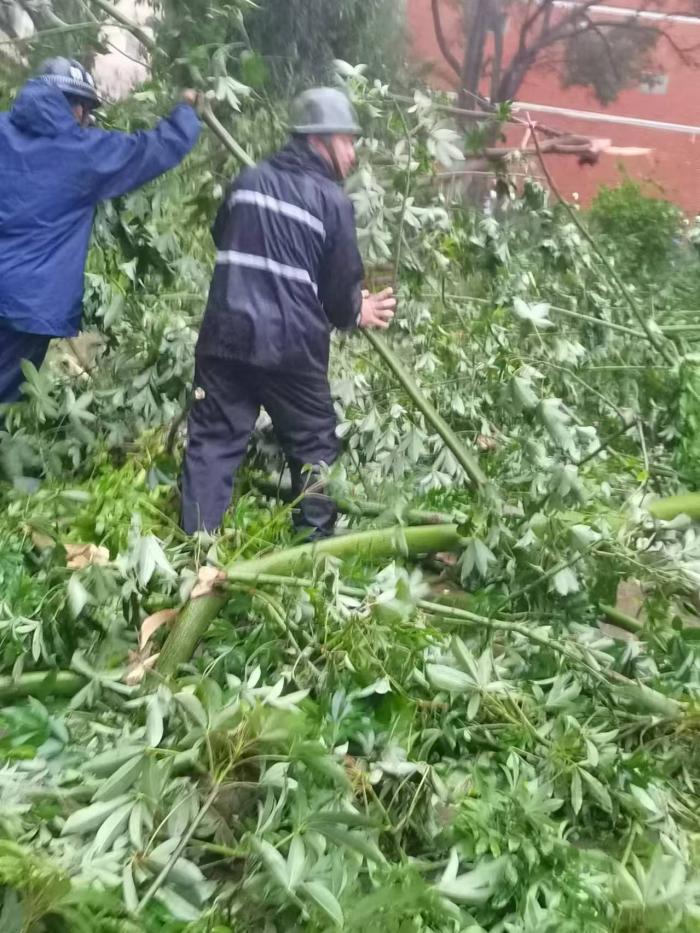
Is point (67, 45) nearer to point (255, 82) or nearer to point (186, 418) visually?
point (255, 82)

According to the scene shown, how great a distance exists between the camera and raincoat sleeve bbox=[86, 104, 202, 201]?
1354 mm

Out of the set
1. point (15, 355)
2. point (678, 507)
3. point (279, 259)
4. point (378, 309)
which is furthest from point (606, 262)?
point (15, 355)

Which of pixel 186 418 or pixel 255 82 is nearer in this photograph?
pixel 255 82

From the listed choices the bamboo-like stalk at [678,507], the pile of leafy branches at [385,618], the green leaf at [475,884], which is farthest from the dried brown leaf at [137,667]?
the bamboo-like stalk at [678,507]

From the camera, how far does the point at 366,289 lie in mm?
1521

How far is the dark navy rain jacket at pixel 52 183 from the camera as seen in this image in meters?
1.39

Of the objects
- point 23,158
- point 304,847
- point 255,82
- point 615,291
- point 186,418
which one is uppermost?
point 255,82

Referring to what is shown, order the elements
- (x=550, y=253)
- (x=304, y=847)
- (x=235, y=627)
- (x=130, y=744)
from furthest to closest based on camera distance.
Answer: (x=550, y=253)
(x=235, y=627)
(x=130, y=744)
(x=304, y=847)

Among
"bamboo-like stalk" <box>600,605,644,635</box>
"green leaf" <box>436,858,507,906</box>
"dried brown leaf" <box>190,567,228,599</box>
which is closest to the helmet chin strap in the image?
"dried brown leaf" <box>190,567,228,599</box>

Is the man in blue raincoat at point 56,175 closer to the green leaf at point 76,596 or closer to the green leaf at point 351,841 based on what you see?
the green leaf at point 76,596

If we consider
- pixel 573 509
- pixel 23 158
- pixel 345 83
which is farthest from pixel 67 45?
pixel 573 509

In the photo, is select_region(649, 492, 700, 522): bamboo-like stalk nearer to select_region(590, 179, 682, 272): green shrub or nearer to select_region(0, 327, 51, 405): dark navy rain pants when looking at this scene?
select_region(590, 179, 682, 272): green shrub

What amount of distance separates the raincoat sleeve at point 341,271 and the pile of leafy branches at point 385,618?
107mm

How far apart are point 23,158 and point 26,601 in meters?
0.79
